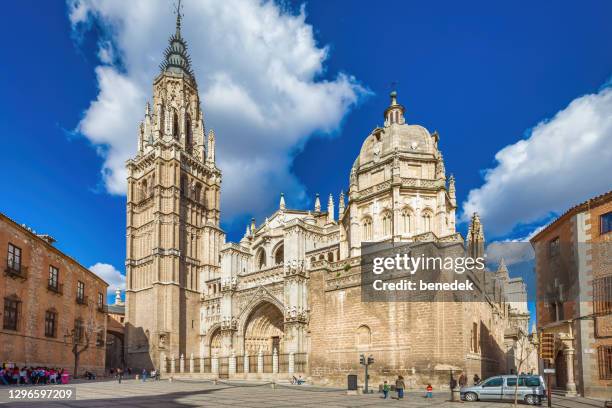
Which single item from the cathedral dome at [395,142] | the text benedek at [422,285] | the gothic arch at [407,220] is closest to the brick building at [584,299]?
the text benedek at [422,285]

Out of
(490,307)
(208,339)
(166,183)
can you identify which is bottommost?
(208,339)

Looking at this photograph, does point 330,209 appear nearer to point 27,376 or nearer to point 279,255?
point 279,255

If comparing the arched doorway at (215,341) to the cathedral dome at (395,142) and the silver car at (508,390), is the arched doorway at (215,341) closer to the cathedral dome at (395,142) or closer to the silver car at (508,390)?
the cathedral dome at (395,142)

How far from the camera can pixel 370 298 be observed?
26297mm

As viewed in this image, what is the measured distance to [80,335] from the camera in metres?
31.9

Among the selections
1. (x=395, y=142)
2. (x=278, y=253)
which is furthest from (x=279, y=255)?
(x=395, y=142)

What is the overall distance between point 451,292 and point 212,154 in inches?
1713

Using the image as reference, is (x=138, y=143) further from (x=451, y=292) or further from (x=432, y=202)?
(x=451, y=292)

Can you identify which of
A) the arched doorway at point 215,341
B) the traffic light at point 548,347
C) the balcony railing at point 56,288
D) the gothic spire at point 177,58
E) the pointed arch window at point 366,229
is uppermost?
the gothic spire at point 177,58

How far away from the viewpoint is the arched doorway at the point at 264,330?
42219 millimetres

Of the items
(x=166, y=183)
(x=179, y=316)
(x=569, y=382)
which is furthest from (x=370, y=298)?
(x=166, y=183)

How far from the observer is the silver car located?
58.6 feet

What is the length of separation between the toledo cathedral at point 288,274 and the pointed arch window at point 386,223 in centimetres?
12

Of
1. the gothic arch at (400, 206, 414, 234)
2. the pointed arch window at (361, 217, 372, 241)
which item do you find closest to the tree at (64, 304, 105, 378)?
the pointed arch window at (361, 217, 372, 241)
